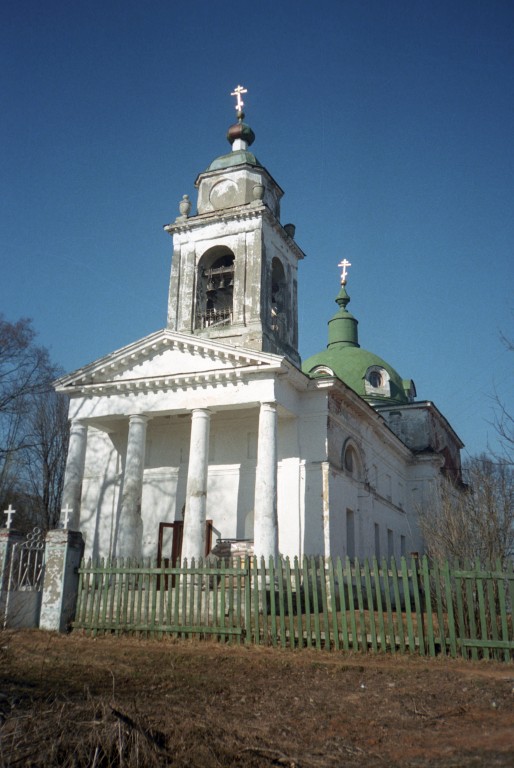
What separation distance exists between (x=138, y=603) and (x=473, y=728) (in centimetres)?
795

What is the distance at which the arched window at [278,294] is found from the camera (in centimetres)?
2308

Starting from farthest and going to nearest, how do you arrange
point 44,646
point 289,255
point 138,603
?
1. point 289,255
2. point 138,603
3. point 44,646

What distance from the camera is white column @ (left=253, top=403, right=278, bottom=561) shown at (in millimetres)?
16812

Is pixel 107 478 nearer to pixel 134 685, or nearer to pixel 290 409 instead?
pixel 290 409

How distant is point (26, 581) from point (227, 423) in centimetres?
895

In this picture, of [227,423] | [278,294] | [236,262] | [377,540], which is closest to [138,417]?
[227,423]

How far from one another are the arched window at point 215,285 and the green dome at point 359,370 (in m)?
9.45

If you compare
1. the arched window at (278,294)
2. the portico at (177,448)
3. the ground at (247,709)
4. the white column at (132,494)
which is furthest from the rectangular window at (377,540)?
the ground at (247,709)

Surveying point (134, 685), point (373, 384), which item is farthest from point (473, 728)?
point (373, 384)

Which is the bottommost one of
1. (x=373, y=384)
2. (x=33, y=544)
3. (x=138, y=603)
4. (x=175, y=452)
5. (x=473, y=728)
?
(x=473, y=728)

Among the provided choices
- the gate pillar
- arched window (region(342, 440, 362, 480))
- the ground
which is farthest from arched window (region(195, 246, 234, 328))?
the ground

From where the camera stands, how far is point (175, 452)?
2161 centimetres

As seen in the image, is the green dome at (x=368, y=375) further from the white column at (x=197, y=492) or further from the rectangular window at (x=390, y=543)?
the white column at (x=197, y=492)

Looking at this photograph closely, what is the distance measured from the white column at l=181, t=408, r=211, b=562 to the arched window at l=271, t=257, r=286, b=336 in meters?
5.61
